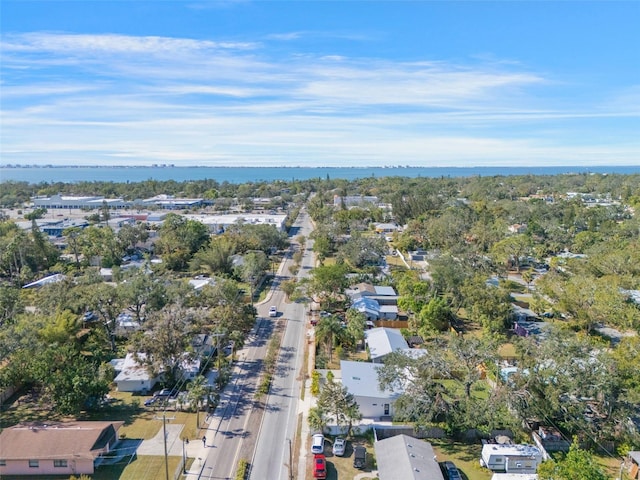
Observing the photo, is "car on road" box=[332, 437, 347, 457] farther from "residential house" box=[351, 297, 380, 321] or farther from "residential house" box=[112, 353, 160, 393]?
"residential house" box=[351, 297, 380, 321]

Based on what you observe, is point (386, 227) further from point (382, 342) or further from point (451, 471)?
point (451, 471)

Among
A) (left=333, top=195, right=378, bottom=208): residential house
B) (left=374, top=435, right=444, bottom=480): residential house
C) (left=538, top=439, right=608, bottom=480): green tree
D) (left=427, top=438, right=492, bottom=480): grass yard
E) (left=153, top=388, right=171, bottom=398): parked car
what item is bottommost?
(left=427, top=438, right=492, bottom=480): grass yard

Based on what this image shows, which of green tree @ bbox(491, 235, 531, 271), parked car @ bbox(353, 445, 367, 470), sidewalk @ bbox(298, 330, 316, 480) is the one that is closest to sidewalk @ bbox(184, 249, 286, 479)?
sidewalk @ bbox(298, 330, 316, 480)

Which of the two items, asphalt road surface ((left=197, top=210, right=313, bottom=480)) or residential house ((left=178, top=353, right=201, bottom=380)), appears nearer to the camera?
asphalt road surface ((left=197, top=210, right=313, bottom=480))

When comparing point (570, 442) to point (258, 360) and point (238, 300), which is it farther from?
point (238, 300)

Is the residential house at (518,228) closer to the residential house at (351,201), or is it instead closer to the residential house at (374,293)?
the residential house at (351,201)

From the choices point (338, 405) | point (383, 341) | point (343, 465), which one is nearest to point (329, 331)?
point (383, 341)

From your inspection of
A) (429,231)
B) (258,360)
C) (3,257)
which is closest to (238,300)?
(258,360)

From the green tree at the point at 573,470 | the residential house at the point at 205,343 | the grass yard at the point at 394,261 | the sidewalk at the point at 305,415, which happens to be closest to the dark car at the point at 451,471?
the green tree at the point at 573,470
